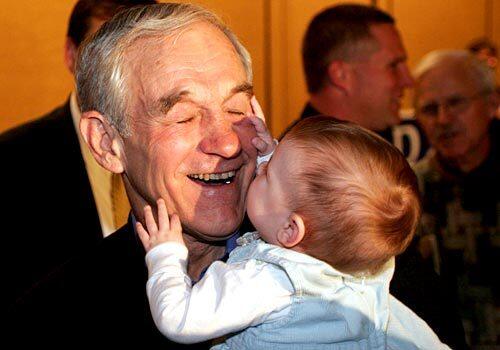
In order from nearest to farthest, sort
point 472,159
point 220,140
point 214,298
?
point 214,298 < point 220,140 < point 472,159

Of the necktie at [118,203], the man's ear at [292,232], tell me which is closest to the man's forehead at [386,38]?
the necktie at [118,203]

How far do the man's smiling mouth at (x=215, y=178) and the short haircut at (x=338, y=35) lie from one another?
2.53 m

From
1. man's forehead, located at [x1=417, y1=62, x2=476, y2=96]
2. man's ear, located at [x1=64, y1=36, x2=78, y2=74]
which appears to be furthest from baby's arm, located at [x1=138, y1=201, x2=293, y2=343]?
man's forehead, located at [x1=417, y1=62, x2=476, y2=96]

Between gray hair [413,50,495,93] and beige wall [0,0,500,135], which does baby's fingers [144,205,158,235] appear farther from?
beige wall [0,0,500,135]

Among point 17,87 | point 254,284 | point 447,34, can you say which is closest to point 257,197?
point 254,284

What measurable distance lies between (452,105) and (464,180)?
0.82 meters

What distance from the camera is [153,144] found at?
2.41 meters

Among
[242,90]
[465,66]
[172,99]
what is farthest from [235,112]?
[465,66]

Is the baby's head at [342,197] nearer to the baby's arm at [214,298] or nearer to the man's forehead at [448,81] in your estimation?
the baby's arm at [214,298]

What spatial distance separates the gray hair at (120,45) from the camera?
2445 mm

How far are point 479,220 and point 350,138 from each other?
2163 mm

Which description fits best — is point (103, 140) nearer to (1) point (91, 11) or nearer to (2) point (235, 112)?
(2) point (235, 112)

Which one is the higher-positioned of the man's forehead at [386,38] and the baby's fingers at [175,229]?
the baby's fingers at [175,229]

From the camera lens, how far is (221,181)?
7.88 feet
